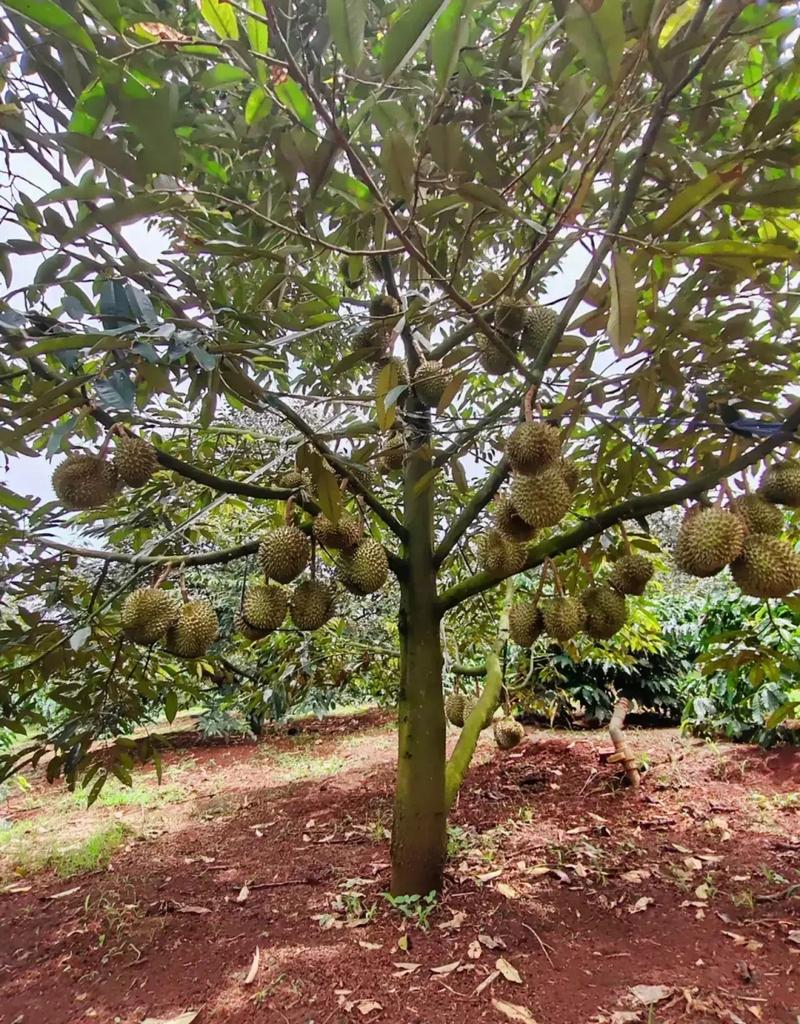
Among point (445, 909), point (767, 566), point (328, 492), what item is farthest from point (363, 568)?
point (445, 909)

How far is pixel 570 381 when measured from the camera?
1572 mm

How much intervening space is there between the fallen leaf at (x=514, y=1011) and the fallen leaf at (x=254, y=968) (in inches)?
27.8

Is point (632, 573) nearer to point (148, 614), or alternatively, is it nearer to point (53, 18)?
point (148, 614)

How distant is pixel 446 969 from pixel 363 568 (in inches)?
46.2

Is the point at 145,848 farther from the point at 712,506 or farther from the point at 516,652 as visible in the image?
the point at 712,506

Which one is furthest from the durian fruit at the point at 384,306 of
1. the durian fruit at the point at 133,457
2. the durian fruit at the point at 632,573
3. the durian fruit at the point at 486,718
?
the durian fruit at the point at 486,718

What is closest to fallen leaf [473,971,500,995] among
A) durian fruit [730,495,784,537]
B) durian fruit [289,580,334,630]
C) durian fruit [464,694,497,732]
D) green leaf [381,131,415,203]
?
durian fruit [289,580,334,630]

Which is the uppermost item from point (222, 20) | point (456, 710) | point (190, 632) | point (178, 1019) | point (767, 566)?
point (222, 20)

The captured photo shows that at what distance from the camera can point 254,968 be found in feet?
6.28

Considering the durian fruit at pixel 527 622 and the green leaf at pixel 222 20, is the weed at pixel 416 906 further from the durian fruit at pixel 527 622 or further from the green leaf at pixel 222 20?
the green leaf at pixel 222 20

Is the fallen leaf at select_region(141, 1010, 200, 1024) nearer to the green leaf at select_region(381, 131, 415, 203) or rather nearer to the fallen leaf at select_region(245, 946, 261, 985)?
the fallen leaf at select_region(245, 946, 261, 985)

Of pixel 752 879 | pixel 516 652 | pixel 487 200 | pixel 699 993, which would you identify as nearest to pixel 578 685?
pixel 516 652

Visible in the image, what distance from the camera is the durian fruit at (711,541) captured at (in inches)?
56.6

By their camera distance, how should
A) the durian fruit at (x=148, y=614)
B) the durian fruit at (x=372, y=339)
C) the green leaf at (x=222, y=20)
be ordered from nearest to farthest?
the green leaf at (x=222, y=20), the durian fruit at (x=148, y=614), the durian fruit at (x=372, y=339)
